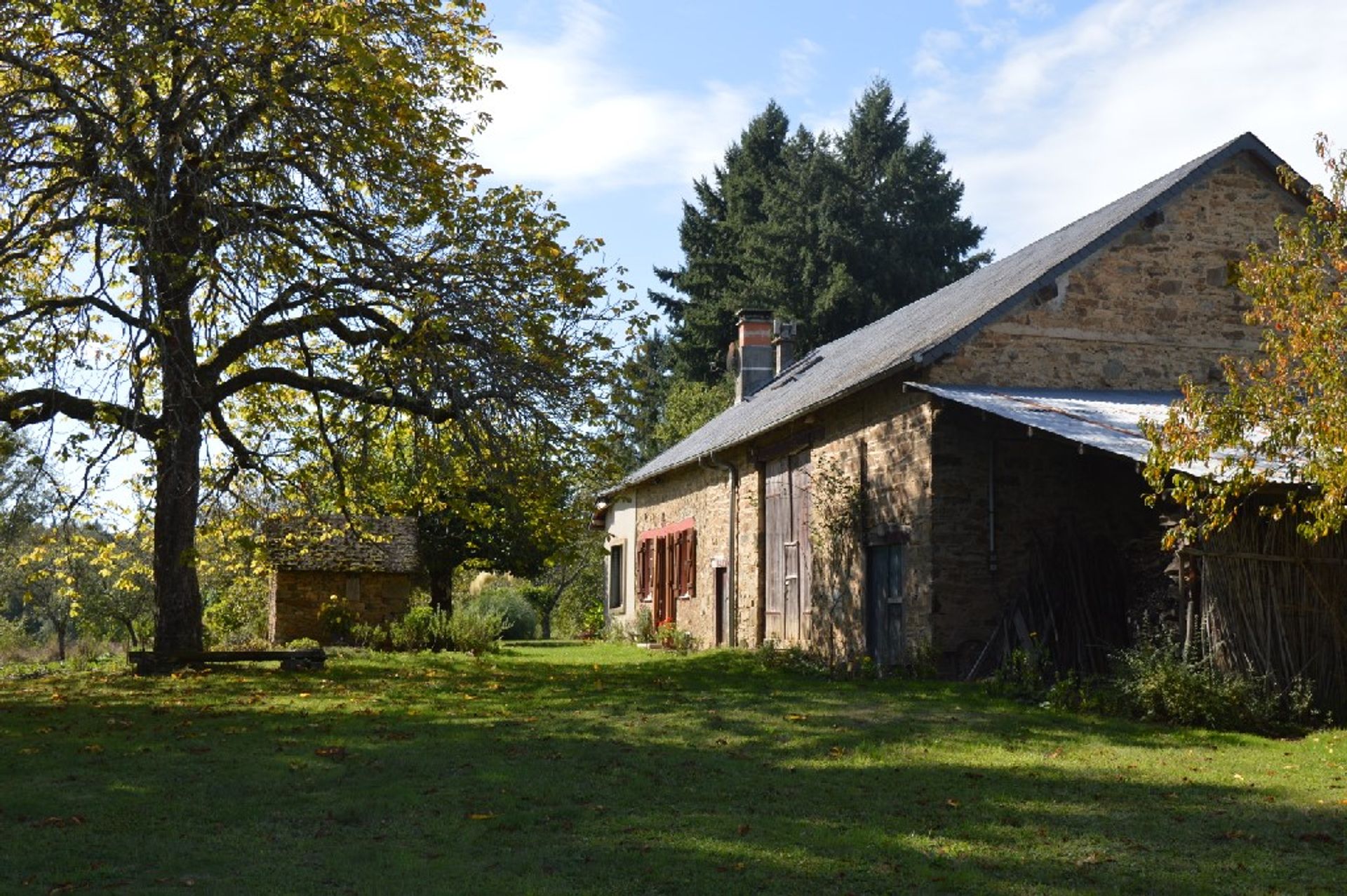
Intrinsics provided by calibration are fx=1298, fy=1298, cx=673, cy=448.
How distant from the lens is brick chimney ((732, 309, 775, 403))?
97.5 feet

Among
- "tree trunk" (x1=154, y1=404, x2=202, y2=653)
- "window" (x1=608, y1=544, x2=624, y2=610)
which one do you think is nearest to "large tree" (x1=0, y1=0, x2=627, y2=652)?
"tree trunk" (x1=154, y1=404, x2=202, y2=653)

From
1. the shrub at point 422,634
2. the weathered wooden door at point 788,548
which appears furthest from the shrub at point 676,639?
the shrub at point 422,634

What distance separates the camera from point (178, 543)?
50.0 feet

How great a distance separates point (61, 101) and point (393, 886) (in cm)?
1015

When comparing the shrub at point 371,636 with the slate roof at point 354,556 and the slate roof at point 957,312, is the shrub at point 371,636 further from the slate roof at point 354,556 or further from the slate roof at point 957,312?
the slate roof at point 957,312

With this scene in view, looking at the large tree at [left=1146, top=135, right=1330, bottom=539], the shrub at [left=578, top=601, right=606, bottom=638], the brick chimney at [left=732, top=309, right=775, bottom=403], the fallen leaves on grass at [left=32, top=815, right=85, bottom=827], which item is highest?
the brick chimney at [left=732, top=309, right=775, bottom=403]

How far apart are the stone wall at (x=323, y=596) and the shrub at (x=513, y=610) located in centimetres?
911

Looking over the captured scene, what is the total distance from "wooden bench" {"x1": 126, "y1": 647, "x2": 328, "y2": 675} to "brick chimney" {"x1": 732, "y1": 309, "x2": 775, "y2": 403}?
611 inches

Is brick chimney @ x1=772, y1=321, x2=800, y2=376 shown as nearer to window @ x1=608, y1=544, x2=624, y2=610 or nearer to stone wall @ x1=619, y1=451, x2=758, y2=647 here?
stone wall @ x1=619, y1=451, x2=758, y2=647

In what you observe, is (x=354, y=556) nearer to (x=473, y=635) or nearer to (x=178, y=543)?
(x=473, y=635)

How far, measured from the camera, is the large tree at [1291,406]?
30.0 ft

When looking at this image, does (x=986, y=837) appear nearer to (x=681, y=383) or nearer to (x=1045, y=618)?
(x=1045, y=618)

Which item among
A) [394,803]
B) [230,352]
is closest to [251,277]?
[230,352]

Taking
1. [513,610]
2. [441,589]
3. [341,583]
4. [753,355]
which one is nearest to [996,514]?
[341,583]
